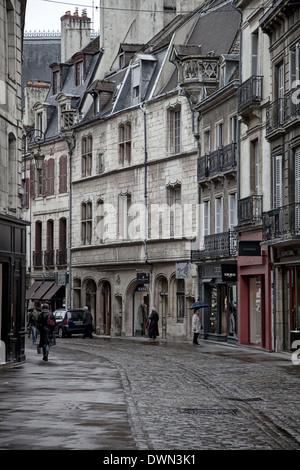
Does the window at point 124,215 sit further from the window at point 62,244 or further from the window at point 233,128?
the window at point 233,128

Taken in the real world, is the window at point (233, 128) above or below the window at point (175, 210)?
above

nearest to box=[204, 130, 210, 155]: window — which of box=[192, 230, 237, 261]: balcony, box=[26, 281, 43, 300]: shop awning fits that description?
box=[192, 230, 237, 261]: balcony

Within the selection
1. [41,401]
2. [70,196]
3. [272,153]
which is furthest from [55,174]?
[41,401]

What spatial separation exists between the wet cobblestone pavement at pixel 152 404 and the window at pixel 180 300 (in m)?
15.3

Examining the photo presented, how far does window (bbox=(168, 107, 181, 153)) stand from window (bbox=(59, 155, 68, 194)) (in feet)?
41.1

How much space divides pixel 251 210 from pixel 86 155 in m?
22.0

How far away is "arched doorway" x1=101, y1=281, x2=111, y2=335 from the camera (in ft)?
170

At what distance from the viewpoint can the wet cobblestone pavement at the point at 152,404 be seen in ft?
38.2

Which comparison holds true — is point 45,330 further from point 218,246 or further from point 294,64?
point 218,246

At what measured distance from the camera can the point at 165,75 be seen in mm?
48219

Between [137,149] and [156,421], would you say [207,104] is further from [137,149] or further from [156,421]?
[156,421]

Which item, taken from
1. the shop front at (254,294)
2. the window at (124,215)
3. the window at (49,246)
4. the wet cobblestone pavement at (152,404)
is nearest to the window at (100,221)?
the window at (124,215)

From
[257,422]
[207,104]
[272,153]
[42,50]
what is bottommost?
[257,422]

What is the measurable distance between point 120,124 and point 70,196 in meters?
7.32
